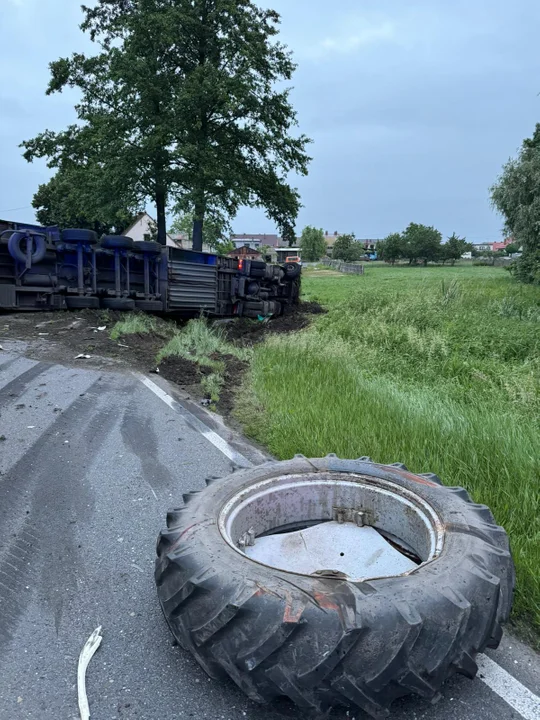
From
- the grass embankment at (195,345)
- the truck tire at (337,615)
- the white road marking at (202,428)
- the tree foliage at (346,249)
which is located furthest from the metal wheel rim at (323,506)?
the tree foliage at (346,249)

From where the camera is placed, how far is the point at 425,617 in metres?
2.05

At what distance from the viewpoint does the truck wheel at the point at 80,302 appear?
36.9 feet

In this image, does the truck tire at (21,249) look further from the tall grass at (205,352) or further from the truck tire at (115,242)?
the tall grass at (205,352)

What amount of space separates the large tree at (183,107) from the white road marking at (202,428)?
20143mm

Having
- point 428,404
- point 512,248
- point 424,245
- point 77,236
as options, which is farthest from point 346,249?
point 428,404

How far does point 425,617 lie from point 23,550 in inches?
93.3

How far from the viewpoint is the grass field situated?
13.1ft

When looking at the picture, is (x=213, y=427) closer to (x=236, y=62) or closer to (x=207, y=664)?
(x=207, y=664)

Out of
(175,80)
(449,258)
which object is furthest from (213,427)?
(449,258)

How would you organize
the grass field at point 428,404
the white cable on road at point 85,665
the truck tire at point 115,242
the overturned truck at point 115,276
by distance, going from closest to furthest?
the white cable on road at point 85,665
the grass field at point 428,404
the overturned truck at point 115,276
the truck tire at point 115,242

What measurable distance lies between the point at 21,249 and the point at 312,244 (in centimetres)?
11094

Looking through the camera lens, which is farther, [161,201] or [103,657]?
[161,201]

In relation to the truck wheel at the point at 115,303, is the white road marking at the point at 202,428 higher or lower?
lower

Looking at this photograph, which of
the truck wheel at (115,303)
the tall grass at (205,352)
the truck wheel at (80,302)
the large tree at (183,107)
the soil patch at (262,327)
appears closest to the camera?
the tall grass at (205,352)
